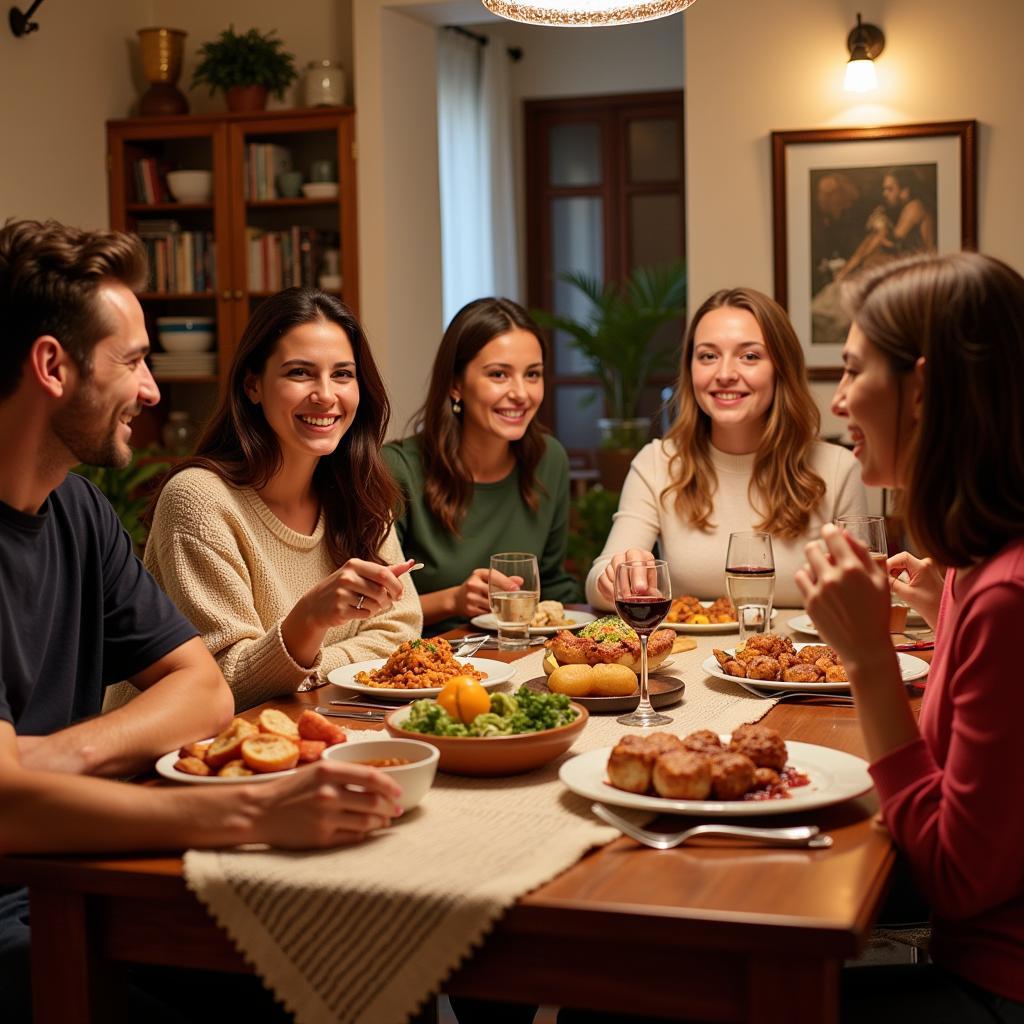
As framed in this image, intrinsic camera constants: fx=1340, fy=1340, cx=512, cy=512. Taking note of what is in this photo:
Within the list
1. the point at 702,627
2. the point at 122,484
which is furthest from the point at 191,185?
the point at 702,627

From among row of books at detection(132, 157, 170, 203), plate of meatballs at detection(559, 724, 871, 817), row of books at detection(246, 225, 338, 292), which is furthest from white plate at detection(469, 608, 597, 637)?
row of books at detection(132, 157, 170, 203)

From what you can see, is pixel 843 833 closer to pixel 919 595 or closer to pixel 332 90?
pixel 919 595

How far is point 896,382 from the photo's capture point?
4.77ft

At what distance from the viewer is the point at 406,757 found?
149 centimetres

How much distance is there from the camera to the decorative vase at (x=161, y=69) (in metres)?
5.71

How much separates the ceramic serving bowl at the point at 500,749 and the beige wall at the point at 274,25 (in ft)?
15.0

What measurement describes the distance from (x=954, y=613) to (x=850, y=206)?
3.80 m

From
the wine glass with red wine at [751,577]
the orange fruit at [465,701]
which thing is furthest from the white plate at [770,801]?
the wine glass with red wine at [751,577]

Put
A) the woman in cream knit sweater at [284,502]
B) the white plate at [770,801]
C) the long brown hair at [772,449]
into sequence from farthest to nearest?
1. the long brown hair at [772,449]
2. the woman in cream knit sweater at [284,502]
3. the white plate at [770,801]

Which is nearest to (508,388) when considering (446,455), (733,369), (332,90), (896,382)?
(446,455)

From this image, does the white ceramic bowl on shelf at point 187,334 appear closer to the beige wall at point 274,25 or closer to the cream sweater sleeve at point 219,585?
the beige wall at point 274,25

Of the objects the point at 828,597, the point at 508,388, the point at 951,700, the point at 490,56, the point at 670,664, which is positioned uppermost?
the point at 490,56

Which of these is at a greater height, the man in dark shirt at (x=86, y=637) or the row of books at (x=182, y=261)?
the row of books at (x=182, y=261)

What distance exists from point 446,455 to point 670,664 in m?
1.14
